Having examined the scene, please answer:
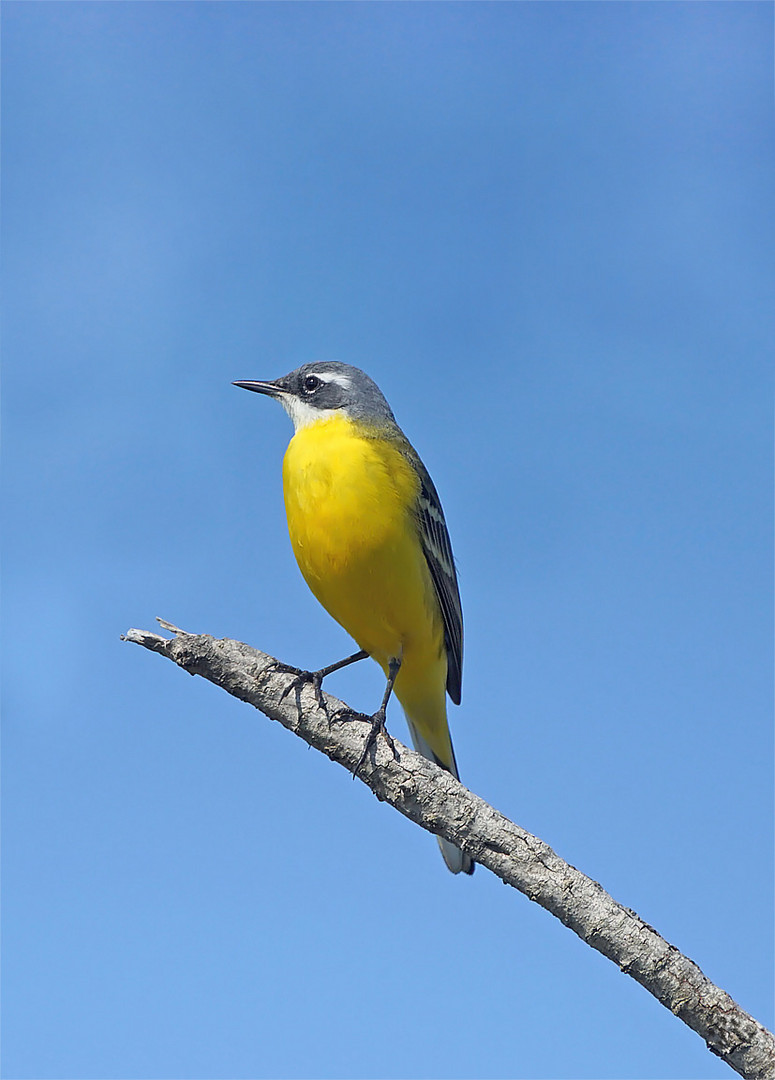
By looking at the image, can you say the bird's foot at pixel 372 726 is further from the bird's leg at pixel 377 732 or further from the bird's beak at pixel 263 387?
the bird's beak at pixel 263 387

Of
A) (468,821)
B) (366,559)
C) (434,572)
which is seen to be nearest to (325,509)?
(366,559)

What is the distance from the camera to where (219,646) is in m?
6.46

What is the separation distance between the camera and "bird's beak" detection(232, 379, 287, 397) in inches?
350

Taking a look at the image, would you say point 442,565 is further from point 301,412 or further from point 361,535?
point 301,412

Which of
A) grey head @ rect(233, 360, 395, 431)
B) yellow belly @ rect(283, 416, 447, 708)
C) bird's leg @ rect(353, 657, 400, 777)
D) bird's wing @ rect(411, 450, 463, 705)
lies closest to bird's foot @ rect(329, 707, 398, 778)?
bird's leg @ rect(353, 657, 400, 777)

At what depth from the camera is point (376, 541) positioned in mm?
7434

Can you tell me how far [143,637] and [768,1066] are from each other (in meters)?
4.48

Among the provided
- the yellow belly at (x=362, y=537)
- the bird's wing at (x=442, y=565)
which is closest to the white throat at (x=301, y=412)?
the yellow belly at (x=362, y=537)

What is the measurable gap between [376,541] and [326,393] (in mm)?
1777

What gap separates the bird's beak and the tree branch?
10.3 feet

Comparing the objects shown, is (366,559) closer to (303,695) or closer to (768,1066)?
(303,695)

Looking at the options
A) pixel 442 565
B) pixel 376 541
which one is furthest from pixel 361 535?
pixel 442 565

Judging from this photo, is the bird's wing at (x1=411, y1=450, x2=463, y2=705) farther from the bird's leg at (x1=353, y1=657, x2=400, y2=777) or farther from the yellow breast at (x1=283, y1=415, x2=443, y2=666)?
the bird's leg at (x1=353, y1=657, x2=400, y2=777)

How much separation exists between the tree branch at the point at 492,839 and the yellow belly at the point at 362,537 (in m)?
1.17
